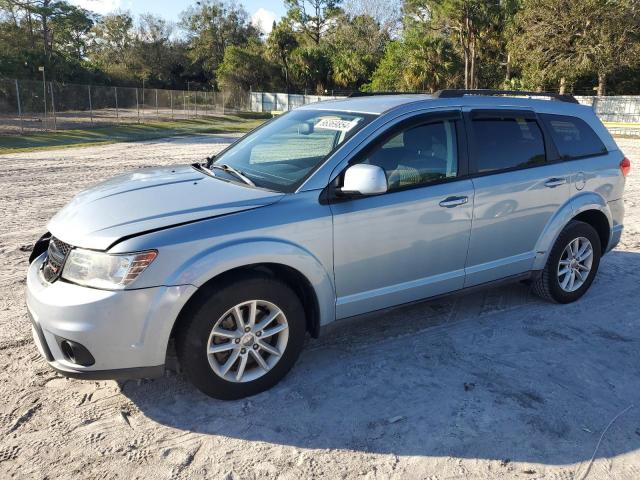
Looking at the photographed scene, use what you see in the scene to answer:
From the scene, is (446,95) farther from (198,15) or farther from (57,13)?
(198,15)

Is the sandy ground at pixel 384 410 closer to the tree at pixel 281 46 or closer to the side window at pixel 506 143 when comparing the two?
the side window at pixel 506 143

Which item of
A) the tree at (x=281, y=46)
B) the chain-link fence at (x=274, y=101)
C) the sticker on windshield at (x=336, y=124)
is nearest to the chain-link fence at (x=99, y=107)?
the chain-link fence at (x=274, y=101)

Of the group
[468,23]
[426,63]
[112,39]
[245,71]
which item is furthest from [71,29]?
[468,23]

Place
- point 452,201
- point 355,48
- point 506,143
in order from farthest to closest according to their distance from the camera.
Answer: point 355,48, point 506,143, point 452,201

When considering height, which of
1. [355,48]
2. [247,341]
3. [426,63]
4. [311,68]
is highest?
[355,48]

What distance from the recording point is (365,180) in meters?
3.31

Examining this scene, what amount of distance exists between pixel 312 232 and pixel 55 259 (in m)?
1.53

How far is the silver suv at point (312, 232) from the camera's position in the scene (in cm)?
294

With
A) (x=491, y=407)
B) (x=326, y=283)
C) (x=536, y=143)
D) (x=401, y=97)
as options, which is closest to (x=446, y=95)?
(x=401, y=97)

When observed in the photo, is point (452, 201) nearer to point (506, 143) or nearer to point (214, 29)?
point (506, 143)

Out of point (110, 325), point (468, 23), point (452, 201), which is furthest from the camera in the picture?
point (468, 23)

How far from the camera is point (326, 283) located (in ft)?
11.4

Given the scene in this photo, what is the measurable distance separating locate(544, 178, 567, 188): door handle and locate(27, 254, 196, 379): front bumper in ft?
10.1

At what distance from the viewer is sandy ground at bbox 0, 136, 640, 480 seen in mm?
2811
